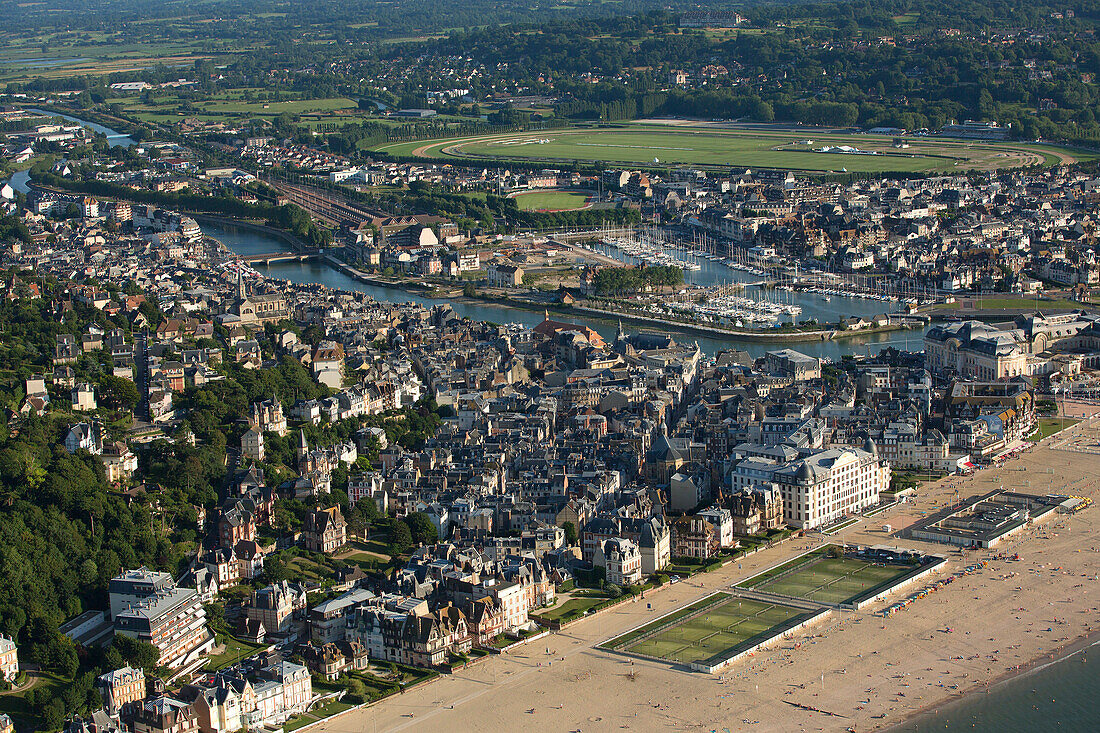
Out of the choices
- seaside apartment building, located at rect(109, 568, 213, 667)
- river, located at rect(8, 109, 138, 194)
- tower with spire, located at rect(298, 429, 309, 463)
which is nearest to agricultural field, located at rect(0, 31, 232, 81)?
river, located at rect(8, 109, 138, 194)

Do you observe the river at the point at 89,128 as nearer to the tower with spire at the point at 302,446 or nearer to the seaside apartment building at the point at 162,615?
the tower with spire at the point at 302,446

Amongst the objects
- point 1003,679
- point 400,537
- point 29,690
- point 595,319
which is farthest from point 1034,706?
point 595,319

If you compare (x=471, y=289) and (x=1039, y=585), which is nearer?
(x=1039, y=585)

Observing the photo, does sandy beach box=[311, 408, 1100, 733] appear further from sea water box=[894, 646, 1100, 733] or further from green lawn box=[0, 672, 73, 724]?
green lawn box=[0, 672, 73, 724]

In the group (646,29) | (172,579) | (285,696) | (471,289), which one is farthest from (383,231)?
(646,29)

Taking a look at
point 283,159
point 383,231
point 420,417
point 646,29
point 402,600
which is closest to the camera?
point 402,600

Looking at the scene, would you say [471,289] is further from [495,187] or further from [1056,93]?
[1056,93]

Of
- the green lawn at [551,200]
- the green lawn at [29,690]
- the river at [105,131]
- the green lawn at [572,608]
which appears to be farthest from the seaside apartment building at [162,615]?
the river at [105,131]
